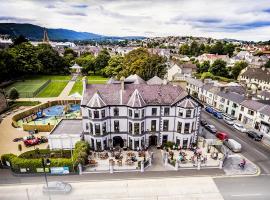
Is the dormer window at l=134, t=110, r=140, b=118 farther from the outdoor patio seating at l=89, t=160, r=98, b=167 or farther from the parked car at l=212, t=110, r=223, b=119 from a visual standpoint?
the parked car at l=212, t=110, r=223, b=119

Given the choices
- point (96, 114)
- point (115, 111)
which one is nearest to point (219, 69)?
point (115, 111)

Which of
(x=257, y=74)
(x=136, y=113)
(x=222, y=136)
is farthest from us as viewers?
(x=257, y=74)

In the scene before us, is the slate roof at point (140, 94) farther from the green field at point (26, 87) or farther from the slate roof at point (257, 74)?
the slate roof at point (257, 74)

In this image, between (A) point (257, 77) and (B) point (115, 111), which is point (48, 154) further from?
(A) point (257, 77)

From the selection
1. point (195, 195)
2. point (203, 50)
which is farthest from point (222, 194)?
point (203, 50)

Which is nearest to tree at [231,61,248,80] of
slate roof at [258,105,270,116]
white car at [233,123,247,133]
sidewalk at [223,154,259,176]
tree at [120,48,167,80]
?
tree at [120,48,167,80]

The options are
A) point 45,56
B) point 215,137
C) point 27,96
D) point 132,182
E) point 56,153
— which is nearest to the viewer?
point 132,182

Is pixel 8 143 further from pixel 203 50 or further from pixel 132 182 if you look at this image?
pixel 203 50
